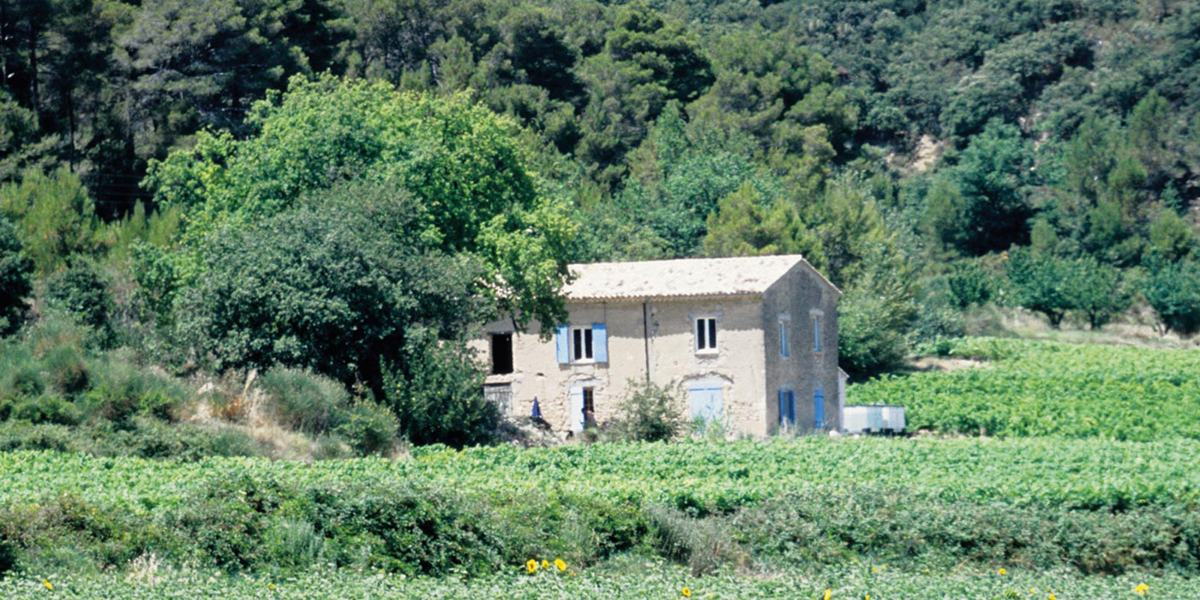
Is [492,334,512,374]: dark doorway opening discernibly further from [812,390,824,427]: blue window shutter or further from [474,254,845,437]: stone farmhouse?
[812,390,824,427]: blue window shutter

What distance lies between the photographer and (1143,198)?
87.7 meters

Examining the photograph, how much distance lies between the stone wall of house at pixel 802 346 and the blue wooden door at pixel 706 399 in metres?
1.47

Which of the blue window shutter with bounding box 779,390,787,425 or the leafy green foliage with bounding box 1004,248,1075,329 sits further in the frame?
the leafy green foliage with bounding box 1004,248,1075,329

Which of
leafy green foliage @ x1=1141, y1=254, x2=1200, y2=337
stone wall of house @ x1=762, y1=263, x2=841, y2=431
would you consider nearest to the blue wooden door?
stone wall of house @ x1=762, y1=263, x2=841, y2=431

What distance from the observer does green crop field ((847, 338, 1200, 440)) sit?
4706 cm

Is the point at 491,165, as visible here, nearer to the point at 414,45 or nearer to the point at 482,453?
the point at 482,453

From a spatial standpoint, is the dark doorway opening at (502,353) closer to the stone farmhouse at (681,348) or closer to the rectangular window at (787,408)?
the stone farmhouse at (681,348)

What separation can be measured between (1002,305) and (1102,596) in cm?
6516

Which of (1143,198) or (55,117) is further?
(1143,198)

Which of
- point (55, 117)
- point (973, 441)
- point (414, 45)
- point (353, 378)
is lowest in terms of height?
point (973, 441)

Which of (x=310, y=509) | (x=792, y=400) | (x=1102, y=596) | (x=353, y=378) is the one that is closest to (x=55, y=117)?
(x=353, y=378)

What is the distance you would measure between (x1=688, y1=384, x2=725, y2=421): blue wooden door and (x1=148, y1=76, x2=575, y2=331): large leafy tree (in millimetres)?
5602

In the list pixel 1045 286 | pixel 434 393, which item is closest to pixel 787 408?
pixel 434 393

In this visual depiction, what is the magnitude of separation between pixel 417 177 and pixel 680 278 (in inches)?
407
